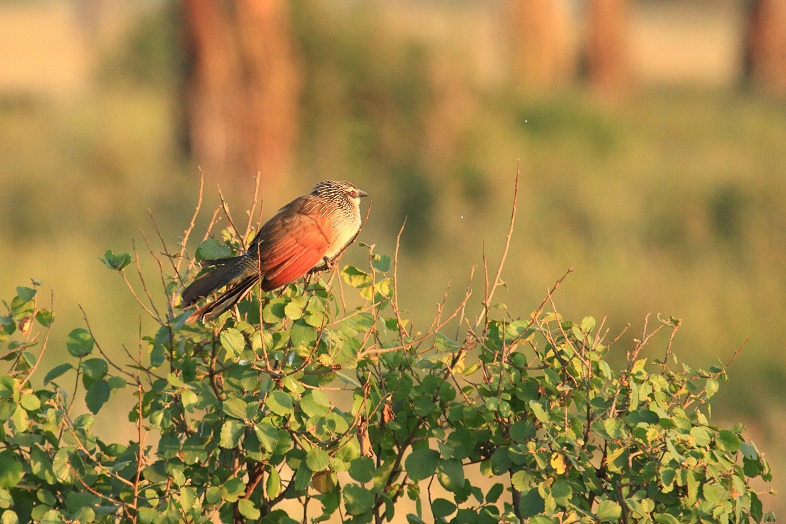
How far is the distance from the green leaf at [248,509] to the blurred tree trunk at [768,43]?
20517mm

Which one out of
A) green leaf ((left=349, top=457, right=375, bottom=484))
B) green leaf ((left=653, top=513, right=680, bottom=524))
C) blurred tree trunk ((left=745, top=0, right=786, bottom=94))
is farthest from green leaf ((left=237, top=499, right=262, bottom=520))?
blurred tree trunk ((left=745, top=0, right=786, bottom=94))

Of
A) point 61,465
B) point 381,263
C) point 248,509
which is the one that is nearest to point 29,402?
point 61,465

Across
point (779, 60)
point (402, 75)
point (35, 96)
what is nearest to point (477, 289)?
point (402, 75)

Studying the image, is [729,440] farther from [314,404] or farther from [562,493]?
[314,404]

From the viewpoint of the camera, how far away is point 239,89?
13484mm

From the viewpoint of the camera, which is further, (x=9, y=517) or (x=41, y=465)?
(x=41, y=465)

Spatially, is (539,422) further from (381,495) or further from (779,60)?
(779,60)

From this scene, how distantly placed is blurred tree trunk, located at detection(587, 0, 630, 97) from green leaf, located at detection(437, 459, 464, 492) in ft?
63.1

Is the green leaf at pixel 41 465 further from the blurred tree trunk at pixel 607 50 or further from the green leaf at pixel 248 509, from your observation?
the blurred tree trunk at pixel 607 50

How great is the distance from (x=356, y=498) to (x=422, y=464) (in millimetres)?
209

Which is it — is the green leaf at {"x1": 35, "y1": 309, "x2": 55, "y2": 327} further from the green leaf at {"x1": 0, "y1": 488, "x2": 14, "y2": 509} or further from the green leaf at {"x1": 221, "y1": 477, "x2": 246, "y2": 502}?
the green leaf at {"x1": 221, "y1": 477, "x2": 246, "y2": 502}

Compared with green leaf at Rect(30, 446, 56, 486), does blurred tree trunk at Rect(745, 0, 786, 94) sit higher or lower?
lower

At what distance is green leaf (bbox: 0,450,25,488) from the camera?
3152 mm

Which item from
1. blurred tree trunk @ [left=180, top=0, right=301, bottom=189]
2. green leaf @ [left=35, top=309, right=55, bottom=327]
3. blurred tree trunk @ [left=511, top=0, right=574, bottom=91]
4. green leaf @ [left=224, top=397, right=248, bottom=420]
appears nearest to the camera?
green leaf @ [left=224, top=397, right=248, bottom=420]
